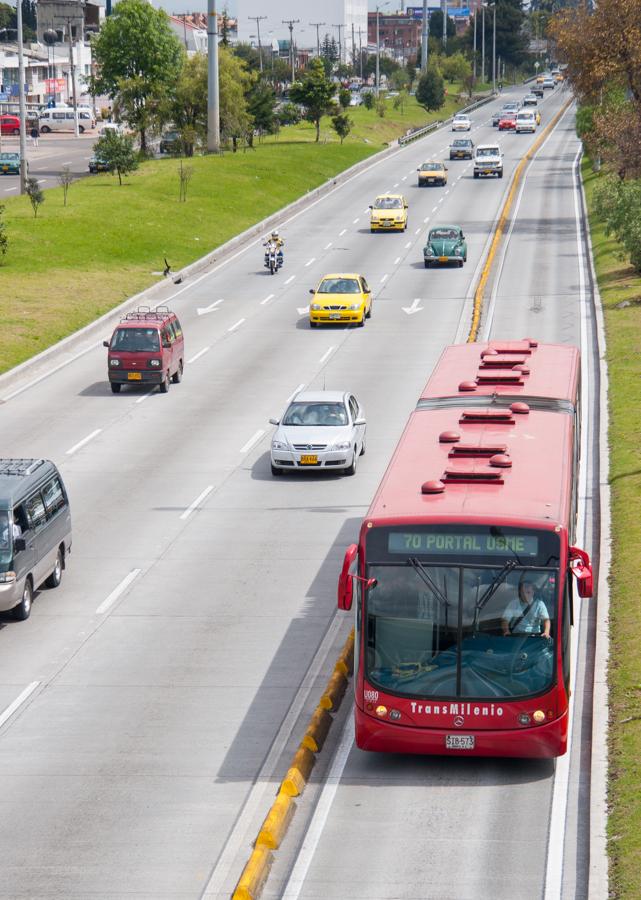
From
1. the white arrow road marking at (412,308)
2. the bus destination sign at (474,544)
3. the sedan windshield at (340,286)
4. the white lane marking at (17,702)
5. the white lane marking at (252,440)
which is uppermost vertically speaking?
the bus destination sign at (474,544)

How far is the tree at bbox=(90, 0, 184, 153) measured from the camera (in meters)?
98.9

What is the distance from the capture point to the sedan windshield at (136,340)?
3950cm

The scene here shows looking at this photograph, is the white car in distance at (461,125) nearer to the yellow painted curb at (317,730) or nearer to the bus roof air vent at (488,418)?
the bus roof air vent at (488,418)

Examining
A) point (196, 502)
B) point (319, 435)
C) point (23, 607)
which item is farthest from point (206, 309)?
point (23, 607)

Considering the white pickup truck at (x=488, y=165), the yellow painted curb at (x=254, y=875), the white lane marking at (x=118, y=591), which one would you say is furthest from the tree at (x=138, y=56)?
the yellow painted curb at (x=254, y=875)

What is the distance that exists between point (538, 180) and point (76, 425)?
2514 inches

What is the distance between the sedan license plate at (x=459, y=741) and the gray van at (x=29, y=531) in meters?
8.11

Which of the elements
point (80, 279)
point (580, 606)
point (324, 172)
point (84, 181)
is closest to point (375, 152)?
point (324, 172)

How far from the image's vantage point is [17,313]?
1972 inches

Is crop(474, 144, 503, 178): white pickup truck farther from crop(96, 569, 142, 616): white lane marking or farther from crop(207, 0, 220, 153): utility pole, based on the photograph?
crop(96, 569, 142, 616): white lane marking

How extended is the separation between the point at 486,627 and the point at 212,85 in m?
79.1

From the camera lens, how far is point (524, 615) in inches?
614

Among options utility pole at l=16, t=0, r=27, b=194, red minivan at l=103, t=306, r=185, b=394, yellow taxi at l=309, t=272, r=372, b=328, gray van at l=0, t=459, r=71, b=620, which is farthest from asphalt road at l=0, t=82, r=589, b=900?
utility pole at l=16, t=0, r=27, b=194

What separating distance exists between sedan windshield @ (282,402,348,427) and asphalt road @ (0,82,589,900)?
3.80 feet
